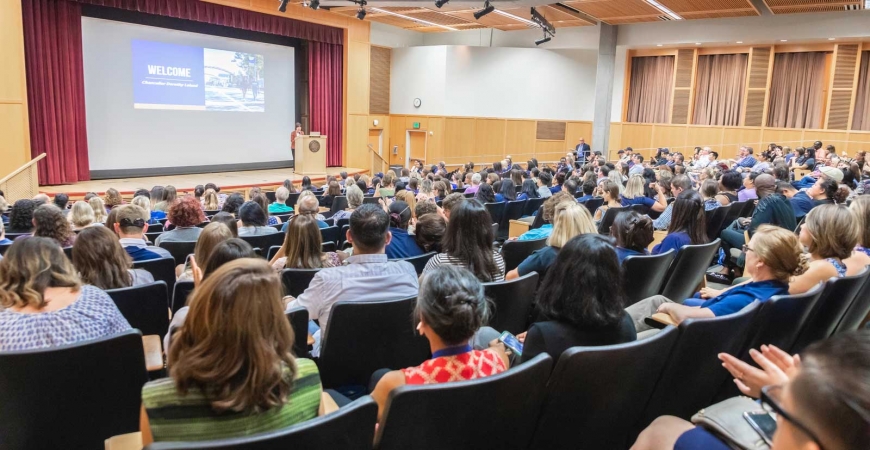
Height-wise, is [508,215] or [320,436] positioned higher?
[320,436]

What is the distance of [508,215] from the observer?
727cm

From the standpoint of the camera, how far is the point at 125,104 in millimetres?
11812

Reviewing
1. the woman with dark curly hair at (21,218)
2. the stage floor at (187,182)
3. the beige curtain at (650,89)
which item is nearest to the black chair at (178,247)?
the woman with dark curly hair at (21,218)

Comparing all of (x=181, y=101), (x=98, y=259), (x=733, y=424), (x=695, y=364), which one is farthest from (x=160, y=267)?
(x=181, y=101)

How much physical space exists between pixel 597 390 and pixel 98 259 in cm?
254

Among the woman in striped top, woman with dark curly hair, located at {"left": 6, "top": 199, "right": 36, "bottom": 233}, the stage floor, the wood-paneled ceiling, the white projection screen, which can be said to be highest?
the wood-paneled ceiling

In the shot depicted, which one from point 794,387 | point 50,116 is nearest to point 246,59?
point 50,116

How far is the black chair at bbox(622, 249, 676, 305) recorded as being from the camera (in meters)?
3.58

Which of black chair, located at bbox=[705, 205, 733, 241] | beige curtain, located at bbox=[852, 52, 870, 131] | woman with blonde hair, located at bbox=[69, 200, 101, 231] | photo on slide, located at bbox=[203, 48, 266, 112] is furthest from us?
beige curtain, located at bbox=[852, 52, 870, 131]

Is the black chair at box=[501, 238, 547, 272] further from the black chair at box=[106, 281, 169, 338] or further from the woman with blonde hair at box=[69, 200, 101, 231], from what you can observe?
the woman with blonde hair at box=[69, 200, 101, 231]

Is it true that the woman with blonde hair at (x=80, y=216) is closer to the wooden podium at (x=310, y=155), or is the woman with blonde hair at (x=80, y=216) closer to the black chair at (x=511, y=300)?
the black chair at (x=511, y=300)

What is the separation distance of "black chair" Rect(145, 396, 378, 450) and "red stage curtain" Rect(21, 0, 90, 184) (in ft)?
37.9

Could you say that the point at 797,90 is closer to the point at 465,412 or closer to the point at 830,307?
the point at 830,307

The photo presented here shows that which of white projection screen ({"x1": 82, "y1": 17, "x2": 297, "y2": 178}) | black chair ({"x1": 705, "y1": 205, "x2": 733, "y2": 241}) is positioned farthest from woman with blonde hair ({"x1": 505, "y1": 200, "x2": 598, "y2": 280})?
white projection screen ({"x1": 82, "y1": 17, "x2": 297, "y2": 178})
